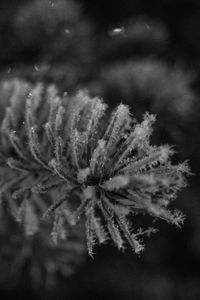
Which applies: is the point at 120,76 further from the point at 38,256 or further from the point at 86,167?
the point at 38,256

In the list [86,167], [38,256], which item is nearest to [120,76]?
[86,167]

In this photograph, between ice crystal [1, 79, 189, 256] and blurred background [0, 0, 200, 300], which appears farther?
blurred background [0, 0, 200, 300]

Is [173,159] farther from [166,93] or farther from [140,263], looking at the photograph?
[140,263]

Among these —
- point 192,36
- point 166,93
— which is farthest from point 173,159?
point 192,36

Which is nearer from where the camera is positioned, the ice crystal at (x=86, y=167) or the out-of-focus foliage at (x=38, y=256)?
the ice crystal at (x=86, y=167)

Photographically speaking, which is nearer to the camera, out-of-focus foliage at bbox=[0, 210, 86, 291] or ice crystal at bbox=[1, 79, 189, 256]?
ice crystal at bbox=[1, 79, 189, 256]
